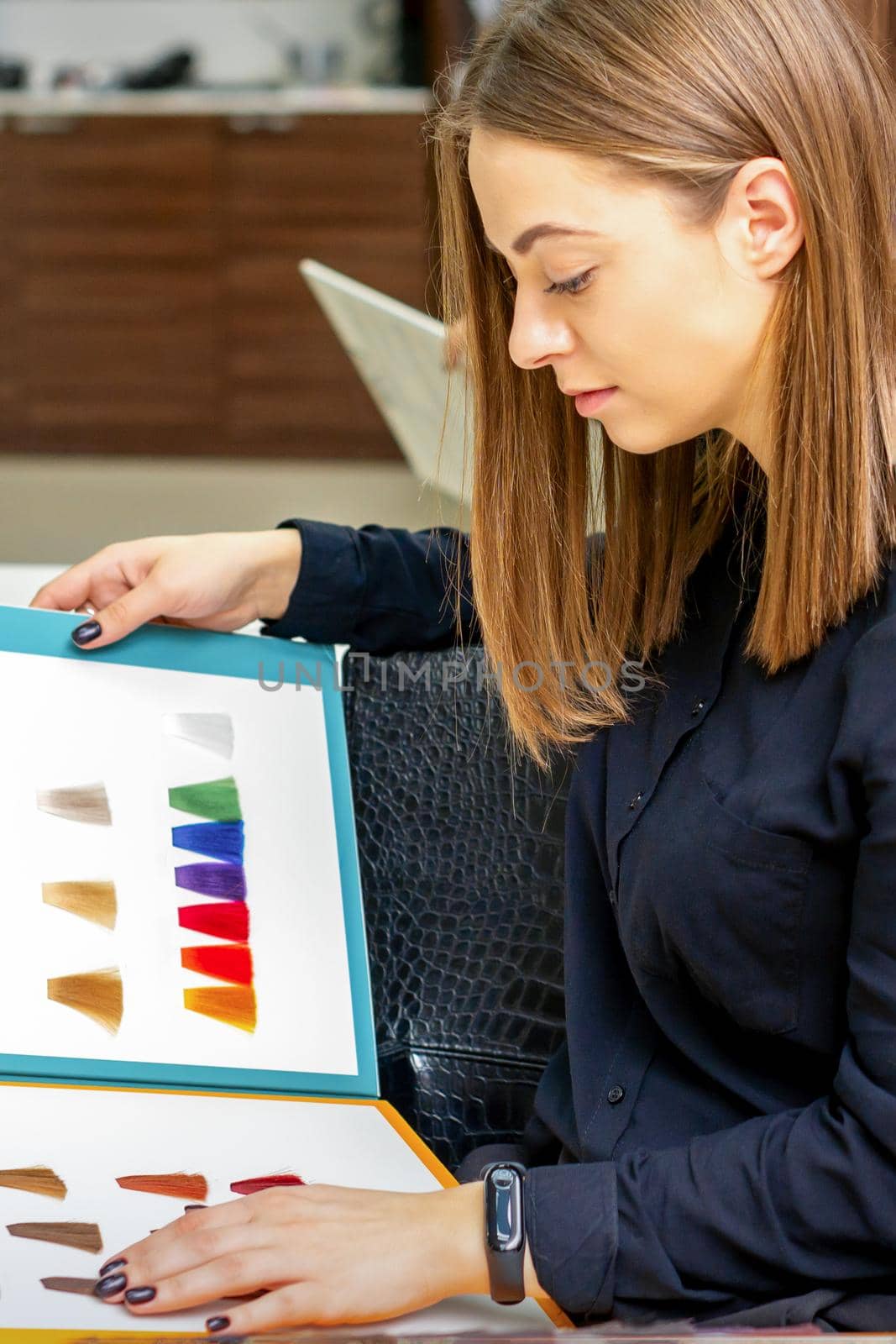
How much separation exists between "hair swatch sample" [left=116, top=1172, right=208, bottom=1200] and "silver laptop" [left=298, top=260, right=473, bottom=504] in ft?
3.50

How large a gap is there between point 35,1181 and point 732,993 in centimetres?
43

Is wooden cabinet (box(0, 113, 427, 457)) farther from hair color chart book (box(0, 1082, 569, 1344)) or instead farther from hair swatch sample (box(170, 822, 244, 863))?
hair color chart book (box(0, 1082, 569, 1344))

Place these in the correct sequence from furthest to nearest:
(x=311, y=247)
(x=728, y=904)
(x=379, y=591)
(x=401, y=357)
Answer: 1. (x=311, y=247)
2. (x=401, y=357)
3. (x=379, y=591)
4. (x=728, y=904)

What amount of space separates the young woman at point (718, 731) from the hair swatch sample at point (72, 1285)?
18mm

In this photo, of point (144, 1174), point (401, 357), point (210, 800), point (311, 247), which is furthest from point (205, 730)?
point (311, 247)

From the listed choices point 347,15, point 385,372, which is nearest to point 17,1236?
point 385,372

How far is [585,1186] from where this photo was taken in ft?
2.61

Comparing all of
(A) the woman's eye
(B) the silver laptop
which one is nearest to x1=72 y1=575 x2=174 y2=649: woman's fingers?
(A) the woman's eye

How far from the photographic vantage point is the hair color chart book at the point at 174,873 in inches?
39.8

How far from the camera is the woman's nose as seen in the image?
2.85 ft

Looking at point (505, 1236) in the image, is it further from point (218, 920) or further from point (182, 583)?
point (182, 583)

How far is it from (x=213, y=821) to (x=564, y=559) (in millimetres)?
341

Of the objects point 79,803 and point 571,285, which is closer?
point 571,285

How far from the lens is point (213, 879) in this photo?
110 cm
